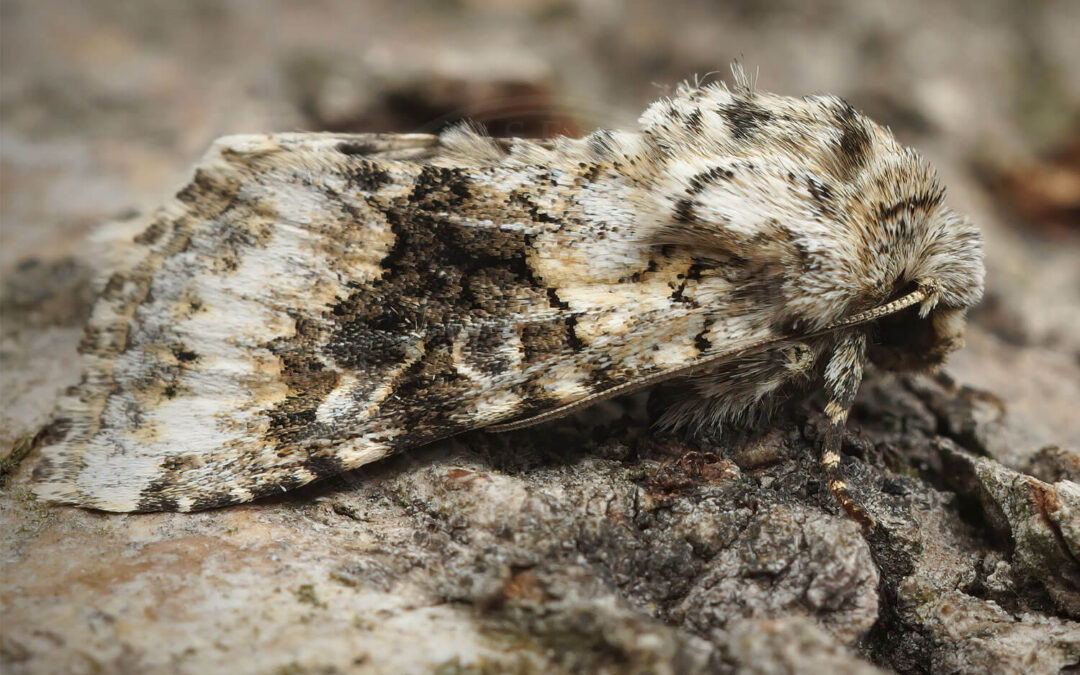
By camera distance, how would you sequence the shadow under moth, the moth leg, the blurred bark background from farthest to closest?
the moth leg < the shadow under moth < the blurred bark background

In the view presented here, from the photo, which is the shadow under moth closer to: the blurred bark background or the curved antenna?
the curved antenna

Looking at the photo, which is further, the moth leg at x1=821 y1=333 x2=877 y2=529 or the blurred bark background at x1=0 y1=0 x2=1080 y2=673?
the moth leg at x1=821 y1=333 x2=877 y2=529

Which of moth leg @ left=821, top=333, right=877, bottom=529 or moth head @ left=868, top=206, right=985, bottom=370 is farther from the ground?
moth head @ left=868, top=206, right=985, bottom=370

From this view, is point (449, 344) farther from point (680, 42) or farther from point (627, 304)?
point (680, 42)

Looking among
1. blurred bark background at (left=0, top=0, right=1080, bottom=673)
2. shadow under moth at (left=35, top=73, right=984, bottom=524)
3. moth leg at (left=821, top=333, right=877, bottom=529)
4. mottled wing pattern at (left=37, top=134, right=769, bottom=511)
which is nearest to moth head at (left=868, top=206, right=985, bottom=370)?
shadow under moth at (left=35, top=73, right=984, bottom=524)

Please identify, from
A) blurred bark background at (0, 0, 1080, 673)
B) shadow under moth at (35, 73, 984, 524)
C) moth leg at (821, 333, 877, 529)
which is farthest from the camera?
moth leg at (821, 333, 877, 529)

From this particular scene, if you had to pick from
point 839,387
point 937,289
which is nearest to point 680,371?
point 839,387

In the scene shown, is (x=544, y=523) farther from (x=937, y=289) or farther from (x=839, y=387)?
(x=937, y=289)

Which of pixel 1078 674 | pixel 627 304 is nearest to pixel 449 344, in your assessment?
pixel 627 304
